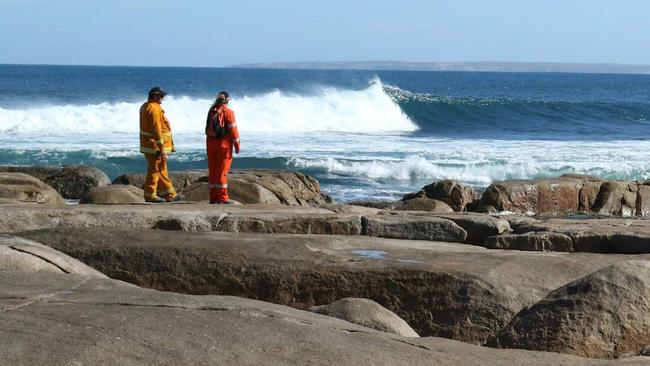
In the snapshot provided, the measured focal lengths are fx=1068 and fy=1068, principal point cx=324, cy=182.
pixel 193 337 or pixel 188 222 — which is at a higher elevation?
pixel 193 337

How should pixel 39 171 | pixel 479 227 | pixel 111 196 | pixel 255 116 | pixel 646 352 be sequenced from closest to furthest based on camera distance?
1. pixel 646 352
2. pixel 479 227
3. pixel 111 196
4. pixel 39 171
5. pixel 255 116

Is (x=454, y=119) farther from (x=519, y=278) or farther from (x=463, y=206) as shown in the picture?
(x=519, y=278)

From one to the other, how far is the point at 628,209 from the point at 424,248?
9816 millimetres

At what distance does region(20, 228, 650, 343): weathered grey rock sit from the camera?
6.84m

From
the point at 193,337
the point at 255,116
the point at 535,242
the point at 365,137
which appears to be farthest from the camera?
the point at 255,116

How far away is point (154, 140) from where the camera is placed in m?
12.4

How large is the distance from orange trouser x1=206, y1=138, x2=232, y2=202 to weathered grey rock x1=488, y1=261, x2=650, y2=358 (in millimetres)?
6583

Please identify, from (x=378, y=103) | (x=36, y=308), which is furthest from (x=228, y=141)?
(x=378, y=103)

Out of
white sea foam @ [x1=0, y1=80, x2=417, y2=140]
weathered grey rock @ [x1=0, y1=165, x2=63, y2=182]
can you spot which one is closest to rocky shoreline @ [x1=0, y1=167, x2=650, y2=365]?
weathered grey rock @ [x1=0, y1=165, x2=63, y2=182]

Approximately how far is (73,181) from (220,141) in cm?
601

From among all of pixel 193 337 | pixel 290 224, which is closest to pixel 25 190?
pixel 290 224

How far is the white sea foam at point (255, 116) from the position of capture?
38219mm

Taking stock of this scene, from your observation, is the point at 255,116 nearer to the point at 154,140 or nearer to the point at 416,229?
the point at 154,140

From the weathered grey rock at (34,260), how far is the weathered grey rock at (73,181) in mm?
10471
